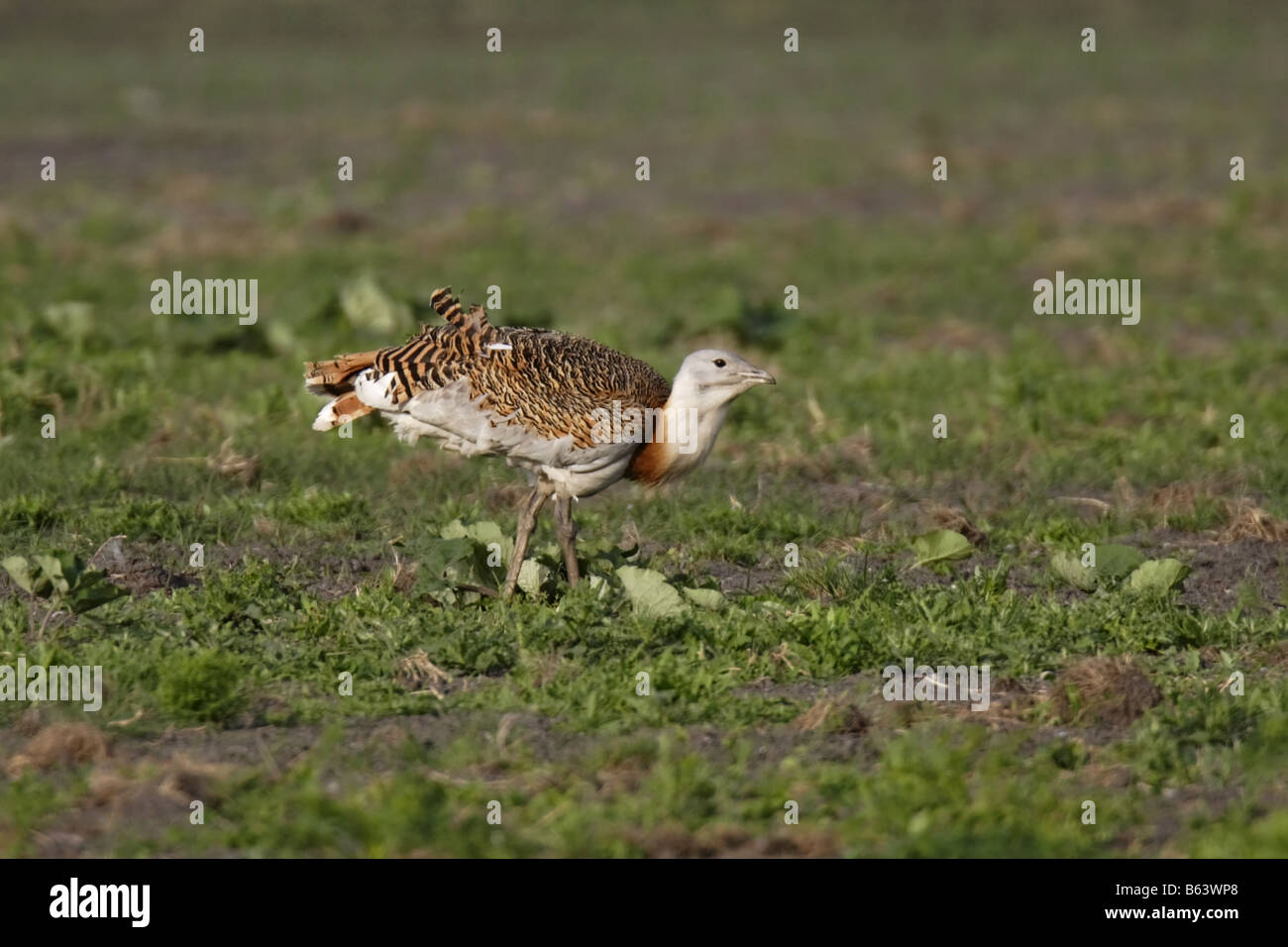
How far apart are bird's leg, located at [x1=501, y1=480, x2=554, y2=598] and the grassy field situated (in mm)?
115

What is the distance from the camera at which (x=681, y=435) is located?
22.5 ft

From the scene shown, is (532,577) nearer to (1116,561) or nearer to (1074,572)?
(1074,572)

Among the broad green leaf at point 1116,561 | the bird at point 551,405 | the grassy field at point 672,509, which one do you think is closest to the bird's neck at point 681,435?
the bird at point 551,405

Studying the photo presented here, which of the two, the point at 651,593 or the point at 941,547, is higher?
the point at 941,547

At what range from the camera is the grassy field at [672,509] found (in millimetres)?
5289

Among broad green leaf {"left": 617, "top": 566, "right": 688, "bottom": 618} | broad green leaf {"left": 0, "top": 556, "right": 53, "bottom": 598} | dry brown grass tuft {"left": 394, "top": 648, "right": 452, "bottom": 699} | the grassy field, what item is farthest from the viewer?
broad green leaf {"left": 617, "top": 566, "right": 688, "bottom": 618}

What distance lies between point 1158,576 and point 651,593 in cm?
185

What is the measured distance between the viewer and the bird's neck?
22.5 ft

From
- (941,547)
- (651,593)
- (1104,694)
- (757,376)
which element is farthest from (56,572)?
(1104,694)

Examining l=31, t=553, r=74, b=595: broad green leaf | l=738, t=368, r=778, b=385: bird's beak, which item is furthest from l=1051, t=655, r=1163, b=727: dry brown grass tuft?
l=31, t=553, r=74, b=595: broad green leaf

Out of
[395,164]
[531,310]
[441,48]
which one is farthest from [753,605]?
[441,48]

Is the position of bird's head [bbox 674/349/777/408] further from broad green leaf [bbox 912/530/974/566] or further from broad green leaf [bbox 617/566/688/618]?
broad green leaf [bbox 912/530/974/566]

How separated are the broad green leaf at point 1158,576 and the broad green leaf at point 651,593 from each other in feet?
5.49

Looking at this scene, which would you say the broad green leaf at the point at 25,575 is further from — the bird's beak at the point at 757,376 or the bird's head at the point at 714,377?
the bird's beak at the point at 757,376
